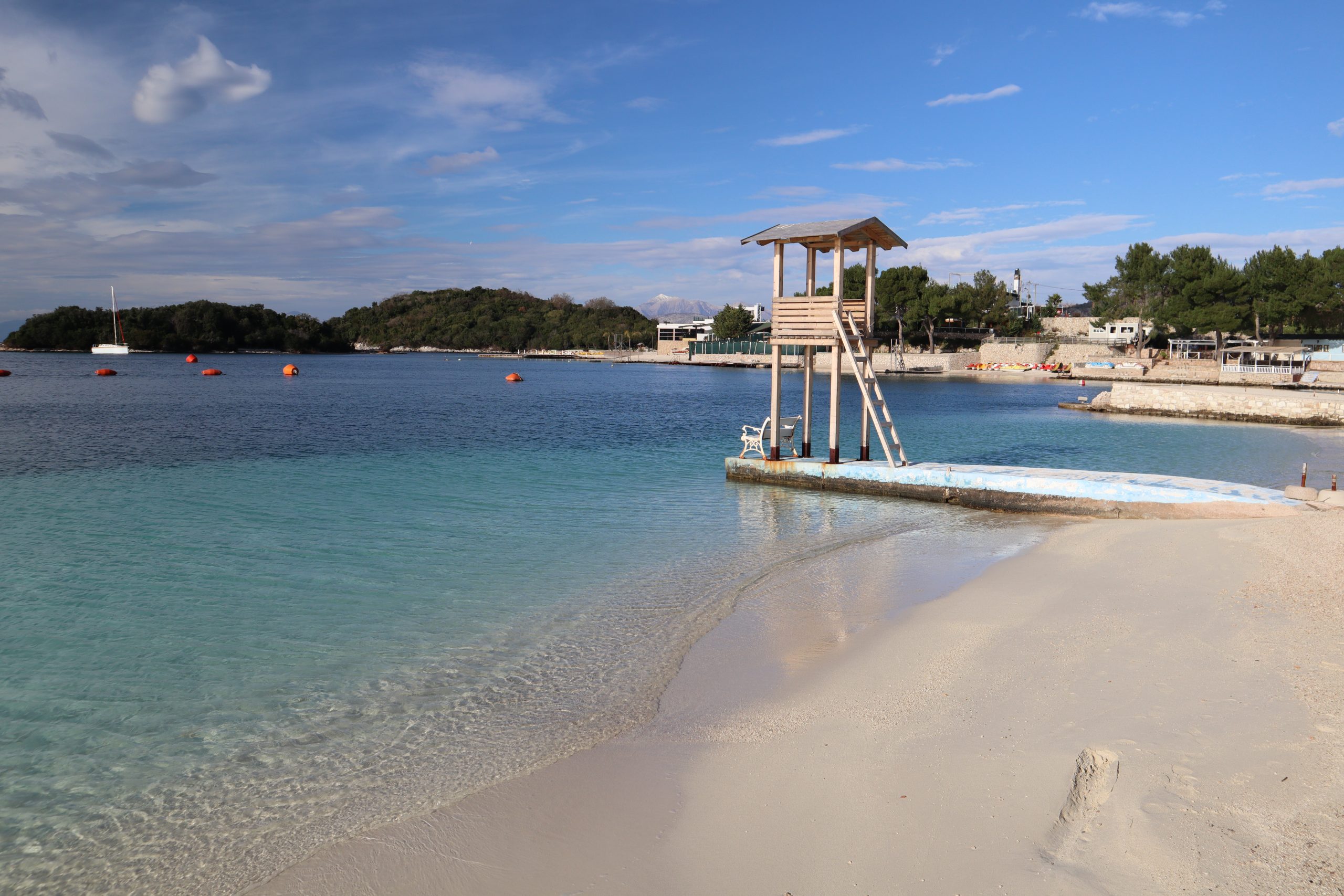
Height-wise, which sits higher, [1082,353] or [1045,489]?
[1082,353]

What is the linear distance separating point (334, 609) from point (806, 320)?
11713mm

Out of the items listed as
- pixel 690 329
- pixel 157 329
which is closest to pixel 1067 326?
pixel 690 329

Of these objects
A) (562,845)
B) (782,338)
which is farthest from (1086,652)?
(782,338)

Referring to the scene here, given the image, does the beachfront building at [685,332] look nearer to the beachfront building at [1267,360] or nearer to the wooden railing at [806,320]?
the beachfront building at [1267,360]

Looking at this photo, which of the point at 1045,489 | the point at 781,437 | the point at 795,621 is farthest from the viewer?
the point at 781,437

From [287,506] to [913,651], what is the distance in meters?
13.6

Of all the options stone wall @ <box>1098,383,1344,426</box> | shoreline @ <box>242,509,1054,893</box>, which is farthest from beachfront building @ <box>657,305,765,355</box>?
shoreline @ <box>242,509,1054,893</box>

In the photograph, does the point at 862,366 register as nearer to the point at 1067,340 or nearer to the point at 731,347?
the point at 1067,340

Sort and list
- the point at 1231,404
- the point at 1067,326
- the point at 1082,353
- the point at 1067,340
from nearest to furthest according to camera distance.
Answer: the point at 1231,404 < the point at 1082,353 < the point at 1067,340 < the point at 1067,326

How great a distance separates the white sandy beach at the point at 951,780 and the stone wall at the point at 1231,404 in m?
37.4

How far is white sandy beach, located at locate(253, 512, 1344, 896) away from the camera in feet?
13.8

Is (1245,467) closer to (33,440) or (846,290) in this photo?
(33,440)

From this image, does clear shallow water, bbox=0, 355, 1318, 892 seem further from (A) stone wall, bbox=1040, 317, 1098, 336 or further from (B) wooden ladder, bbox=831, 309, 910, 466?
(A) stone wall, bbox=1040, 317, 1098, 336

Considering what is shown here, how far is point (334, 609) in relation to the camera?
954 centimetres
